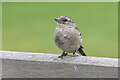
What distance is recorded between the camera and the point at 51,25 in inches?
320

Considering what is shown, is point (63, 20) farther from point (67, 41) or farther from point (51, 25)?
point (51, 25)

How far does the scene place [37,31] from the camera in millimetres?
7988

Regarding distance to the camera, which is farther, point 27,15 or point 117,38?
point 27,15

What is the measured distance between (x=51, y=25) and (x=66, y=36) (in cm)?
510

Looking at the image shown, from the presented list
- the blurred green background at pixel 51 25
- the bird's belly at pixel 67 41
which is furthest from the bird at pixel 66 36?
the blurred green background at pixel 51 25

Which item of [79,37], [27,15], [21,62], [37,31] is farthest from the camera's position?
[27,15]

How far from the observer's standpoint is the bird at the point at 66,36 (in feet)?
9.96

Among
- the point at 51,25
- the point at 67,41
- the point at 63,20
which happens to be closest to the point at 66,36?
the point at 67,41

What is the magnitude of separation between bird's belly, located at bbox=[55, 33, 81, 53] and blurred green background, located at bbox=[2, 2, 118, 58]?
10.2ft

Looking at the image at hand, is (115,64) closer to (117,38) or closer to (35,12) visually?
(117,38)

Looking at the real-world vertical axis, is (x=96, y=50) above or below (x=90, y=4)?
below

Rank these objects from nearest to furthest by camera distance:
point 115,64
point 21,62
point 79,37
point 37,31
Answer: point 115,64 → point 21,62 → point 79,37 → point 37,31

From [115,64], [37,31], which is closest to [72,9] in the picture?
[37,31]

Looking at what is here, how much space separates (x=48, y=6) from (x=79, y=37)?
6725mm
